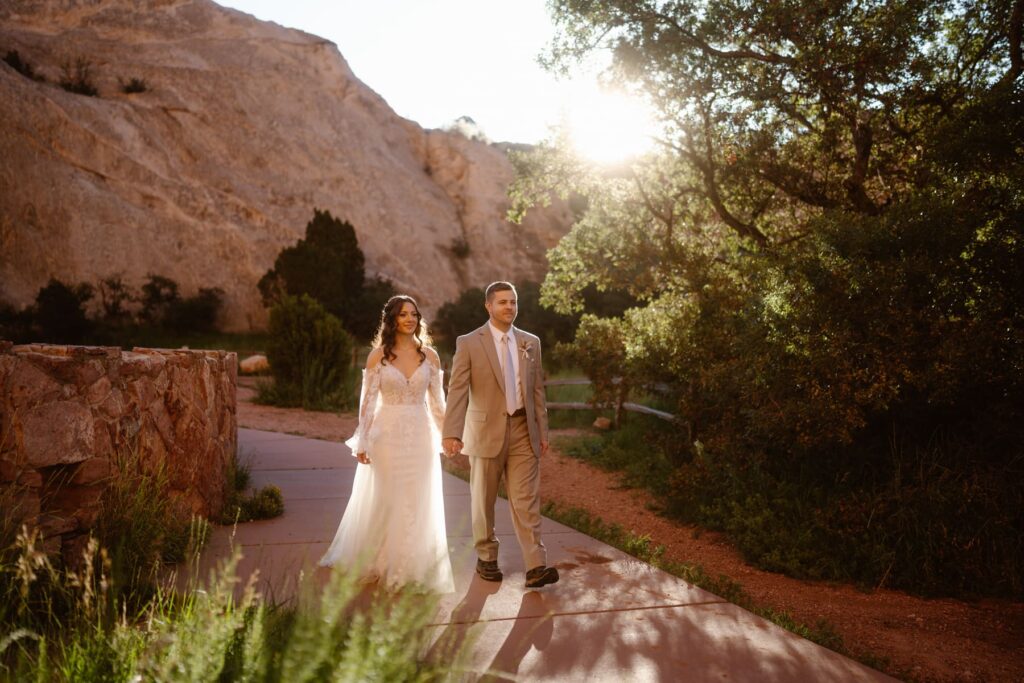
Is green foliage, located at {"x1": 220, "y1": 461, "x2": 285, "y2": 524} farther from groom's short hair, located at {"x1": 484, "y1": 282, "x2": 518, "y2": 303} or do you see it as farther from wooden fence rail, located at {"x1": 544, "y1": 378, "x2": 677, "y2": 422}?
wooden fence rail, located at {"x1": 544, "y1": 378, "x2": 677, "y2": 422}

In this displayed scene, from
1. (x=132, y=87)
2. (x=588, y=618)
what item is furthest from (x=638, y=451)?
(x=132, y=87)

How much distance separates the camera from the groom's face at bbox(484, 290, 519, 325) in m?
5.57

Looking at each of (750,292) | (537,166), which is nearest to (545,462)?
(750,292)

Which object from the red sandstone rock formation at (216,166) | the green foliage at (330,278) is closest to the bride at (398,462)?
the green foliage at (330,278)

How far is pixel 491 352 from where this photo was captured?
224 inches

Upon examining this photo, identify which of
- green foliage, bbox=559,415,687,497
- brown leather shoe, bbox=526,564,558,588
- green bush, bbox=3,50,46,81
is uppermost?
green bush, bbox=3,50,46,81

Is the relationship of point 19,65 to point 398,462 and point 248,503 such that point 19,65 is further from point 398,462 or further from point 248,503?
point 398,462

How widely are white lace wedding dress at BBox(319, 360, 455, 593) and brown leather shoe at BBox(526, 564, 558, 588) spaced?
518mm

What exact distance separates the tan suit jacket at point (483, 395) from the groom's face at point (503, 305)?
126 mm

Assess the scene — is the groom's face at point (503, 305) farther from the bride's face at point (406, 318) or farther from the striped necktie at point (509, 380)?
the bride's face at point (406, 318)

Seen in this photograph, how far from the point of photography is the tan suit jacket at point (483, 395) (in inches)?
222

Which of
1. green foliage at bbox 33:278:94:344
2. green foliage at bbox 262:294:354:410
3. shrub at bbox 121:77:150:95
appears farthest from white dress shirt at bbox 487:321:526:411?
shrub at bbox 121:77:150:95

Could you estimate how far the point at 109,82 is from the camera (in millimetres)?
41844

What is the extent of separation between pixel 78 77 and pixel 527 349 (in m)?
42.9
